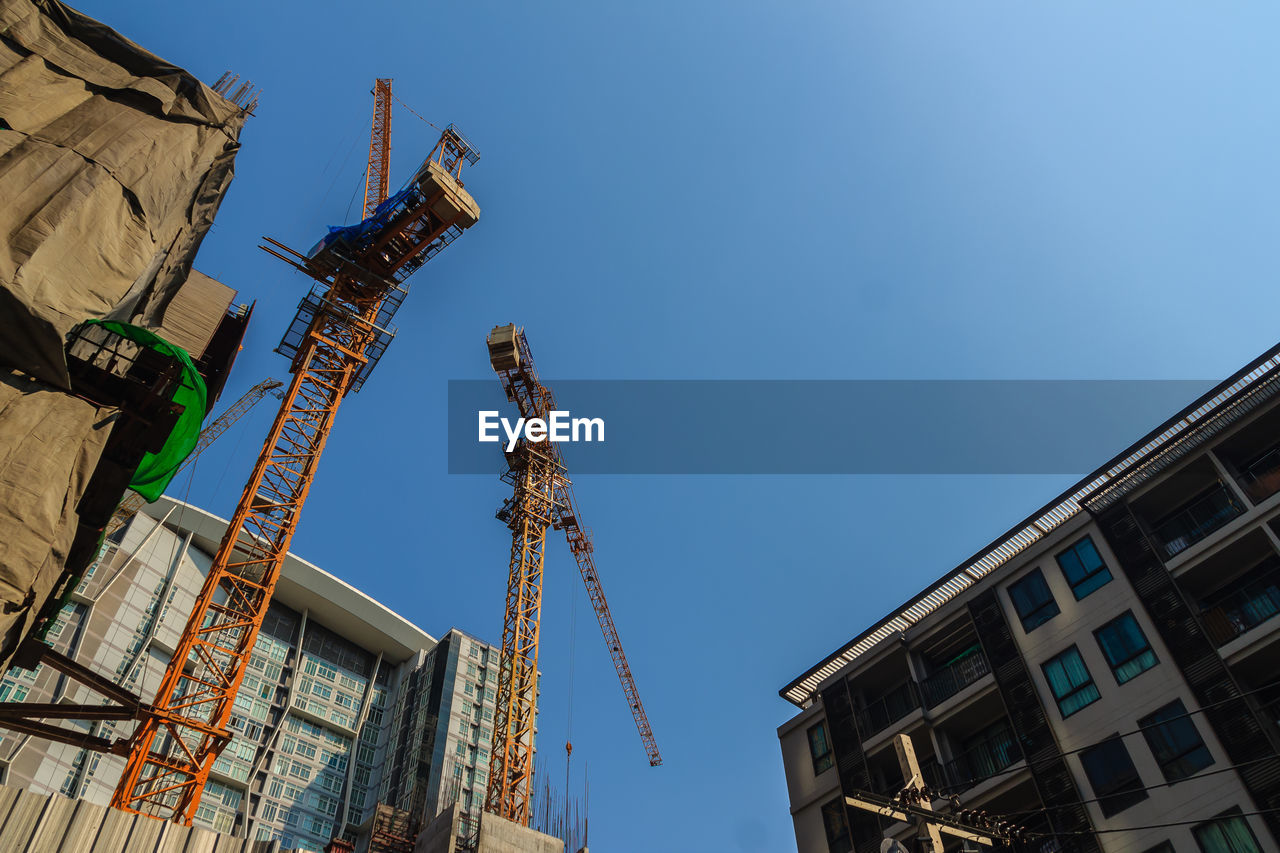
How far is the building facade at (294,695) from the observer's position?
71.1 m

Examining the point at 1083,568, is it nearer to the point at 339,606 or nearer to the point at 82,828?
the point at 82,828

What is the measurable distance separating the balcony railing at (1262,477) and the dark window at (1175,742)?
7.37 meters

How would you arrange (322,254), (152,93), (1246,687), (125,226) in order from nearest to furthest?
1. (125,226)
2. (152,93)
3. (1246,687)
4. (322,254)

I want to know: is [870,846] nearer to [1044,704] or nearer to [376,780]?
[1044,704]

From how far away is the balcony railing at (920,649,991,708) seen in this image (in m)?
35.5

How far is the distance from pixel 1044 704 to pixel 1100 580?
190 inches

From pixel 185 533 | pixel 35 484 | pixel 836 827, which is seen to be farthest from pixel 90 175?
pixel 185 533

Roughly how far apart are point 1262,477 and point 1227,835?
38.0 feet

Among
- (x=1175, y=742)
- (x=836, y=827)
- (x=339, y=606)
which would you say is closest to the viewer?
(x=1175, y=742)

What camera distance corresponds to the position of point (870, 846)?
3550cm

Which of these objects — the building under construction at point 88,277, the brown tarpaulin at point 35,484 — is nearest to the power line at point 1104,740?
the building under construction at point 88,277

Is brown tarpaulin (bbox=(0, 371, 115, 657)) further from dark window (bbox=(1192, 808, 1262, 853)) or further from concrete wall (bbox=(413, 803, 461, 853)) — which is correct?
concrete wall (bbox=(413, 803, 461, 853))

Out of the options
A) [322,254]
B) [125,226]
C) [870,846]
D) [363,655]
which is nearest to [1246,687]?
[870,846]

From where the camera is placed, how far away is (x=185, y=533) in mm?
88625
